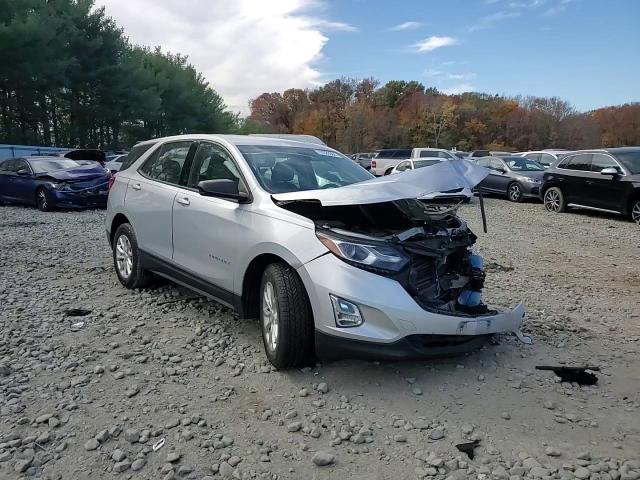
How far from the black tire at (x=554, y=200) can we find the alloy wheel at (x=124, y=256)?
11.2 m

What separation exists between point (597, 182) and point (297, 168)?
1009 cm

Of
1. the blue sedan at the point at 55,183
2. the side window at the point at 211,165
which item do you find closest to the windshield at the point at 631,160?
the side window at the point at 211,165

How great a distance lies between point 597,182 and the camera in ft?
39.4

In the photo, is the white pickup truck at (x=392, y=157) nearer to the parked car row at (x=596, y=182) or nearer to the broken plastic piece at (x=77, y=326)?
the parked car row at (x=596, y=182)

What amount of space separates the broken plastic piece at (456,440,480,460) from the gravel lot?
0.04m

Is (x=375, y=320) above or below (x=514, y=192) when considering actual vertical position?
below

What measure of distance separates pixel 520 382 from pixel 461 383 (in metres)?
0.42

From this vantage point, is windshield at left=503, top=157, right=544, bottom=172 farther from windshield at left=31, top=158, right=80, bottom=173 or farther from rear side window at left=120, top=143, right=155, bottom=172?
rear side window at left=120, top=143, right=155, bottom=172

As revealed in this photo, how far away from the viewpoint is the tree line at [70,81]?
25.4 meters

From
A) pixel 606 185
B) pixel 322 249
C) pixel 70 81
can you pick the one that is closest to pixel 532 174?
pixel 606 185

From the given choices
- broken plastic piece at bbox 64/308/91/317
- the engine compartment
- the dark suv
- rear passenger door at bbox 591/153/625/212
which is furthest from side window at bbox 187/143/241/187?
rear passenger door at bbox 591/153/625/212

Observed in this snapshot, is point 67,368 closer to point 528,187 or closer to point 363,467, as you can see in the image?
point 363,467

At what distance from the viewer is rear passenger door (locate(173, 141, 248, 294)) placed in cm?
404

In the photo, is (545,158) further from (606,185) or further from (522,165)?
(606,185)
